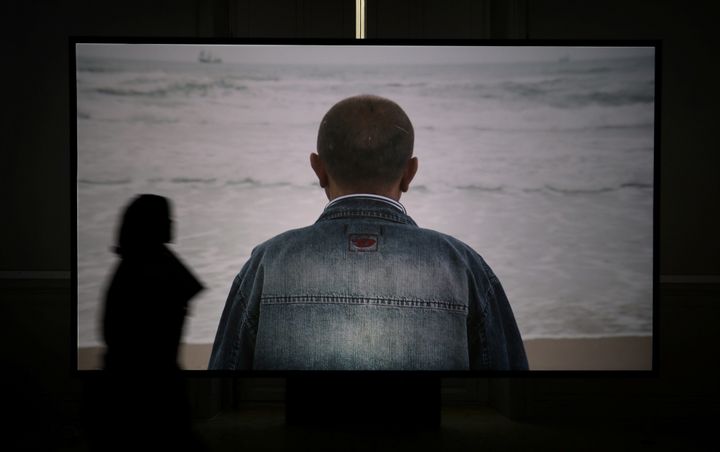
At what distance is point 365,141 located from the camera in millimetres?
2799

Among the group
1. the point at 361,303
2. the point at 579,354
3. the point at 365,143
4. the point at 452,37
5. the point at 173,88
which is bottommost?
the point at 579,354

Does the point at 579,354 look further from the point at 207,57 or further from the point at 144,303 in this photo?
the point at 207,57

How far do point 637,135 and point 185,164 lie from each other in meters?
1.88

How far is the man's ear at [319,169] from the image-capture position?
2875 millimetres


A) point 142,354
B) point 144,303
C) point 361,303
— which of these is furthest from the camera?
point 361,303

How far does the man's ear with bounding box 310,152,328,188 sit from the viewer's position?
2875mm

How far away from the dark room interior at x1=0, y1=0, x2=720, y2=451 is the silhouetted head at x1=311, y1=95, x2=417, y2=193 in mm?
836

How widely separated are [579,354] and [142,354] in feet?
5.71

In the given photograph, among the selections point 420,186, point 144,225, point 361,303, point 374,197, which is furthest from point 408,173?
point 144,225

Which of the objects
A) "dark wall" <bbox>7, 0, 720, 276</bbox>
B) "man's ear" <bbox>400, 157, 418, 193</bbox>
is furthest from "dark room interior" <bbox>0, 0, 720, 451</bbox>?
"man's ear" <bbox>400, 157, 418, 193</bbox>

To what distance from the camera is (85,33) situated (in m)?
3.45

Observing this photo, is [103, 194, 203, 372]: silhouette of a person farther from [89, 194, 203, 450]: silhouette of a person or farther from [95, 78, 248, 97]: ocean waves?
[95, 78, 248, 97]: ocean waves
